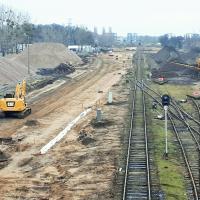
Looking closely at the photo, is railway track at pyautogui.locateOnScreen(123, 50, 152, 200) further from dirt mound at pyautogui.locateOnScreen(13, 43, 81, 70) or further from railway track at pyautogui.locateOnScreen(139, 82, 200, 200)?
dirt mound at pyautogui.locateOnScreen(13, 43, 81, 70)

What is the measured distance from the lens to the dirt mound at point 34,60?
59581 millimetres

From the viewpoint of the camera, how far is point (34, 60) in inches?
3250

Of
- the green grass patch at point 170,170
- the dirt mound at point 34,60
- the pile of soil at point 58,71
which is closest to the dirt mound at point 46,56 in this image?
the dirt mound at point 34,60

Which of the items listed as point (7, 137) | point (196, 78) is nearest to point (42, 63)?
point (196, 78)

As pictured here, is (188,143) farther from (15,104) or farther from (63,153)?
(15,104)

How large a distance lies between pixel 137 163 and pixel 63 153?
13.5ft

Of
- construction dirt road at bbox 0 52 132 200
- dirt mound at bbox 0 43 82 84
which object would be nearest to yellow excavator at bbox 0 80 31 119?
construction dirt road at bbox 0 52 132 200

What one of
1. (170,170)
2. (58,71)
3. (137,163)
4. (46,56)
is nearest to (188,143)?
(137,163)

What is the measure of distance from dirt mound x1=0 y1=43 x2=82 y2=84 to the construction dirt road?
17.9 m

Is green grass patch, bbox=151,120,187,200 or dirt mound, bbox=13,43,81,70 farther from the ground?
dirt mound, bbox=13,43,81,70

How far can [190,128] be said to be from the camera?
28359 mm

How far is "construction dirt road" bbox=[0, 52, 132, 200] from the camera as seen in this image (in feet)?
58.5

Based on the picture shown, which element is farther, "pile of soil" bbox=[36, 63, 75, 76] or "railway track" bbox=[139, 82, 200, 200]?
"pile of soil" bbox=[36, 63, 75, 76]

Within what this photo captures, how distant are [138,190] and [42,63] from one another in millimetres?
66715
